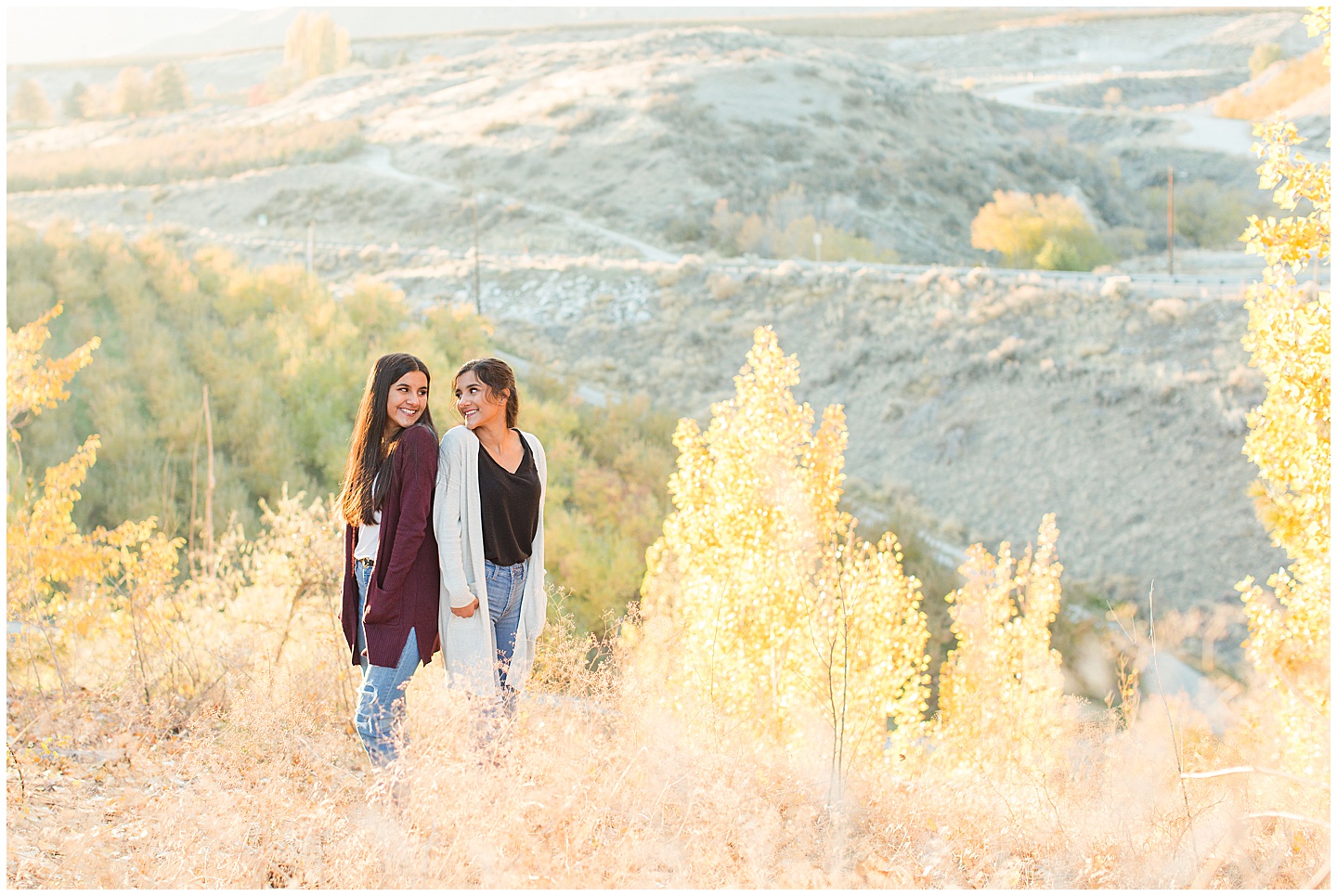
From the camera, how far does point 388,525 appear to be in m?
3.38

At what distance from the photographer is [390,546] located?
3.39 metres

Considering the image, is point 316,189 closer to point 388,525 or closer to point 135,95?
point 135,95

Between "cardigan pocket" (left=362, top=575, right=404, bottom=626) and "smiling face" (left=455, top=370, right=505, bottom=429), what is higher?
"smiling face" (left=455, top=370, right=505, bottom=429)

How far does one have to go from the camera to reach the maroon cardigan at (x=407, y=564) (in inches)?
131

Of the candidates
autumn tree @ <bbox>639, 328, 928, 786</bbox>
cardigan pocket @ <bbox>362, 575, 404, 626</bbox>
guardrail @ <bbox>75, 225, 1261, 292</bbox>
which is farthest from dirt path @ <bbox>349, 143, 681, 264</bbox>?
cardigan pocket @ <bbox>362, 575, 404, 626</bbox>

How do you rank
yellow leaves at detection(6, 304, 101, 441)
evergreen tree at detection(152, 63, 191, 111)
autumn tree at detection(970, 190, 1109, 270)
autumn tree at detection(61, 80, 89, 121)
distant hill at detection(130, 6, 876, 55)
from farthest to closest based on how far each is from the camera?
distant hill at detection(130, 6, 876, 55), evergreen tree at detection(152, 63, 191, 111), autumn tree at detection(61, 80, 89, 121), autumn tree at detection(970, 190, 1109, 270), yellow leaves at detection(6, 304, 101, 441)

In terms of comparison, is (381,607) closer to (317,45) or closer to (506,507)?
(506,507)

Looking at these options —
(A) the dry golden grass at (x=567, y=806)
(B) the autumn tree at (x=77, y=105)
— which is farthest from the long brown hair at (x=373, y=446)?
(B) the autumn tree at (x=77, y=105)

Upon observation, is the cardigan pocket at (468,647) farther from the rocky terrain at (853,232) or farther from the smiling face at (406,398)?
the rocky terrain at (853,232)

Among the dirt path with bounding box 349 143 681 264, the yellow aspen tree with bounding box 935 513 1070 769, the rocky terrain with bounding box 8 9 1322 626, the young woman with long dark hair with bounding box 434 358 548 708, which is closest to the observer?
the young woman with long dark hair with bounding box 434 358 548 708

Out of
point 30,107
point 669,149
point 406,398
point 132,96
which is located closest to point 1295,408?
point 406,398

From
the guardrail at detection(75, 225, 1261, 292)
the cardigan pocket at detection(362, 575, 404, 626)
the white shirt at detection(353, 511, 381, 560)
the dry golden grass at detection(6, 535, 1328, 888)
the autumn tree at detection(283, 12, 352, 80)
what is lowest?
the guardrail at detection(75, 225, 1261, 292)

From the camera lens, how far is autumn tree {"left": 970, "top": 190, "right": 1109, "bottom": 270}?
3803cm

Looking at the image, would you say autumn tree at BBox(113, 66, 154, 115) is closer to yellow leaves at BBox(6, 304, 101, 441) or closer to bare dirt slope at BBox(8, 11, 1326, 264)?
bare dirt slope at BBox(8, 11, 1326, 264)
